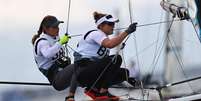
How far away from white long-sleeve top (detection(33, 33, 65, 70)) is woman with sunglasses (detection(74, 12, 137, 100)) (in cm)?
8

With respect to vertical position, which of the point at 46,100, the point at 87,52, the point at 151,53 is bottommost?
the point at 46,100

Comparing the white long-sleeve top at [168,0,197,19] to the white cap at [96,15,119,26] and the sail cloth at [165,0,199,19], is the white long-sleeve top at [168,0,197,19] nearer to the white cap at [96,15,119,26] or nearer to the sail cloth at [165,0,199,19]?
the sail cloth at [165,0,199,19]

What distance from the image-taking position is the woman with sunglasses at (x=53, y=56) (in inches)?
103

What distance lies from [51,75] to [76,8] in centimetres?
168

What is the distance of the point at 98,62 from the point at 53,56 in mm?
220

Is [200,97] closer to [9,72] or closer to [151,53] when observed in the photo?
[151,53]

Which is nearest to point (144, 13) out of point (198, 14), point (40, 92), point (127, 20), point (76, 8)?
point (127, 20)

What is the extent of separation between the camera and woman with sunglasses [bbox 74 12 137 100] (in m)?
2.56

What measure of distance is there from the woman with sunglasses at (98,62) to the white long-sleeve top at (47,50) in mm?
82

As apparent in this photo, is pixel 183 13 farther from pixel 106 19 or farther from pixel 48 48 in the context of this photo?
pixel 48 48

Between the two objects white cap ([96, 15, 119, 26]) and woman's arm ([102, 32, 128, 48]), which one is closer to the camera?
woman's arm ([102, 32, 128, 48])

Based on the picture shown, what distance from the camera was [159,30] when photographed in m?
3.97

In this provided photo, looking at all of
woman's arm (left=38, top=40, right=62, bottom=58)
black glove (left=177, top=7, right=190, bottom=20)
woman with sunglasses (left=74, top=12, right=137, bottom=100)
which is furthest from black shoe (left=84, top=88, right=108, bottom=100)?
black glove (left=177, top=7, right=190, bottom=20)

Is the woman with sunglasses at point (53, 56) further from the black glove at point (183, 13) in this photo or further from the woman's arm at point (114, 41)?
the black glove at point (183, 13)
